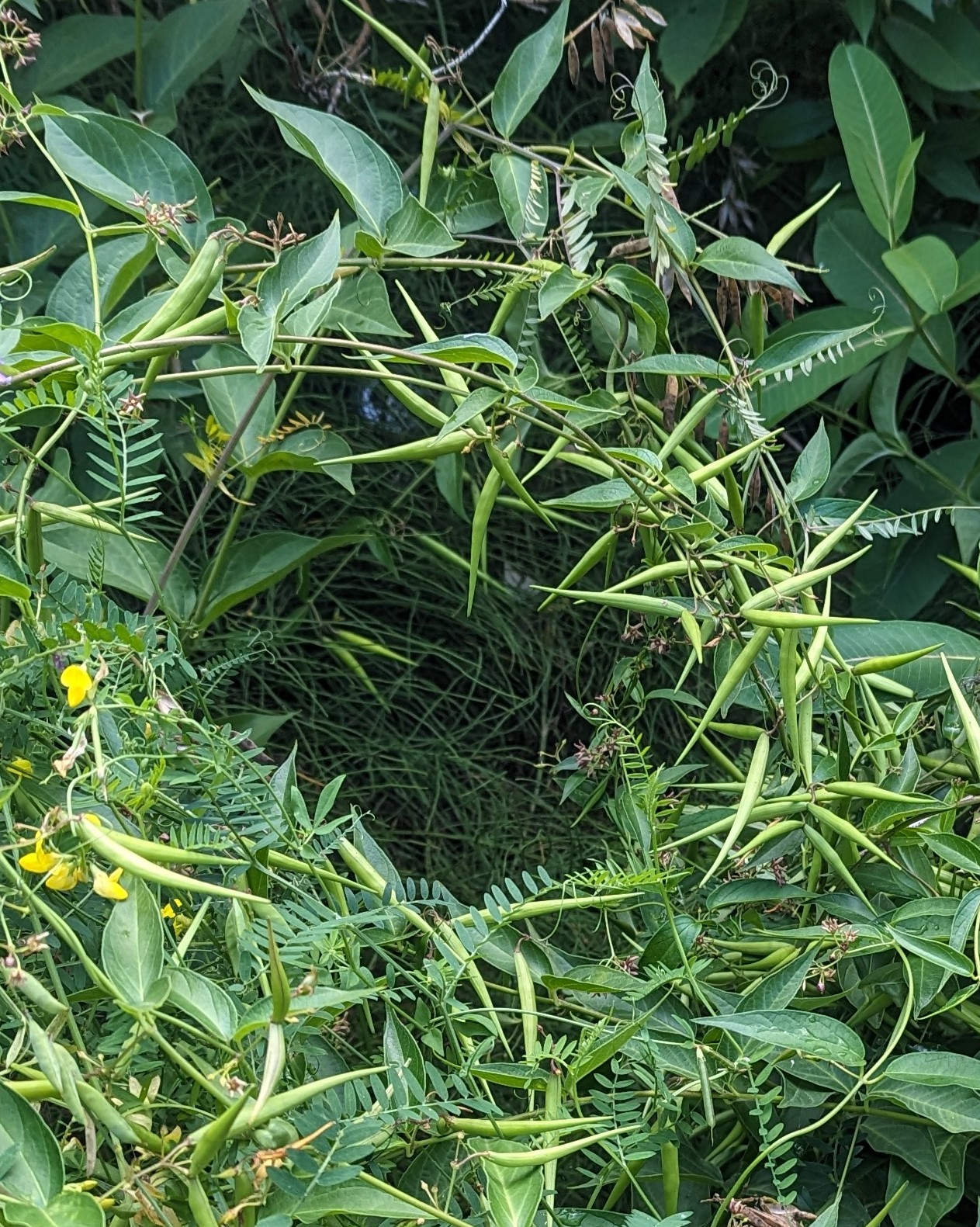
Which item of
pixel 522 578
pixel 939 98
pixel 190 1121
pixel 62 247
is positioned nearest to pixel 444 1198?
pixel 190 1121

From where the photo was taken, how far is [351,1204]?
1.08 ft

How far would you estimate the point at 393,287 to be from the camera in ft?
2.99

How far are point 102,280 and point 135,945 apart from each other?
1.12 feet

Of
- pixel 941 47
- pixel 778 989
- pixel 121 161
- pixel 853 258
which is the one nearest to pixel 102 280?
pixel 121 161

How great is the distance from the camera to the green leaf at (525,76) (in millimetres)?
535

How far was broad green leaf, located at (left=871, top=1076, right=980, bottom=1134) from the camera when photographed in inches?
16.5

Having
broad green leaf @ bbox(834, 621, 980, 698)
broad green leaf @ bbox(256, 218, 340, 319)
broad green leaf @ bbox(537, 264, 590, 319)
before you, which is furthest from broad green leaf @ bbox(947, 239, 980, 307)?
broad green leaf @ bbox(256, 218, 340, 319)

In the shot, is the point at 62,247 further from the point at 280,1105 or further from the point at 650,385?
the point at 280,1105

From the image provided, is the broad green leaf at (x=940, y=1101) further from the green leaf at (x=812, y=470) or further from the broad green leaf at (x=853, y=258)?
the broad green leaf at (x=853, y=258)

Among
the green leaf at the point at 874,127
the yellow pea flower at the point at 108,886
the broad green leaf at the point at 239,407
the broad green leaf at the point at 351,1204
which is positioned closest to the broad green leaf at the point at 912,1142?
the broad green leaf at the point at 351,1204

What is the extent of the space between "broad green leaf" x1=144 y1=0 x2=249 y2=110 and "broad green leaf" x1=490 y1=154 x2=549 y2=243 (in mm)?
341

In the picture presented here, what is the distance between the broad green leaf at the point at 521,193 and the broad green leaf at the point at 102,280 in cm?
15

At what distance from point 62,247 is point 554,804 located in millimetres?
491

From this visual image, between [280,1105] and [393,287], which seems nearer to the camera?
[280,1105]
